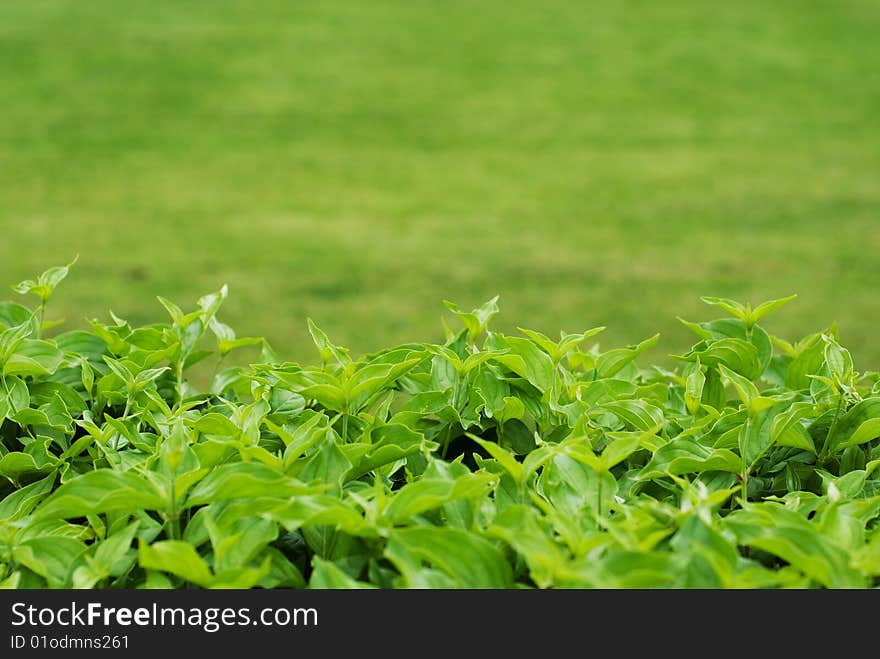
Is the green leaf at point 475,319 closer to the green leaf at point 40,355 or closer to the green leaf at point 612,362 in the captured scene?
the green leaf at point 612,362

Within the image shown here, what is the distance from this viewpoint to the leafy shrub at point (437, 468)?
1.50 meters

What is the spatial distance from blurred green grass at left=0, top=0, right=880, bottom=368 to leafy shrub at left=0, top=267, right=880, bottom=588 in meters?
3.90

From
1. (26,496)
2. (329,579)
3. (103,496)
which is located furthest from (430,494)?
(26,496)

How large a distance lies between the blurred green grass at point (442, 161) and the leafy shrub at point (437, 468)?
12.8 feet

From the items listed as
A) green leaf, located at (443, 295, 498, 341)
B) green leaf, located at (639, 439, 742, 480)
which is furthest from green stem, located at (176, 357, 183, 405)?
green leaf, located at (639, 439, 742, 480)

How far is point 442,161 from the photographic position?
392 inches

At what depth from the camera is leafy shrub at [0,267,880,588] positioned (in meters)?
1.50

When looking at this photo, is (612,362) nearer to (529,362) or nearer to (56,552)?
(529,362)

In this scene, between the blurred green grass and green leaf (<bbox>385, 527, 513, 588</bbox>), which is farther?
the blurred green grass

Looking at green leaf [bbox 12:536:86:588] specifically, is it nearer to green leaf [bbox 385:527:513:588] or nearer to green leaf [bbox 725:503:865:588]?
green leaf [bbox 385:527:513:588]

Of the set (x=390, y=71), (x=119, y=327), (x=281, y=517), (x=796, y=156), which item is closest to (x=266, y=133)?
(x=390, y=71)

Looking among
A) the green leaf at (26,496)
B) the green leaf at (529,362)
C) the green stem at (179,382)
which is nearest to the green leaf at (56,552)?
the green leaf at (26,496)
